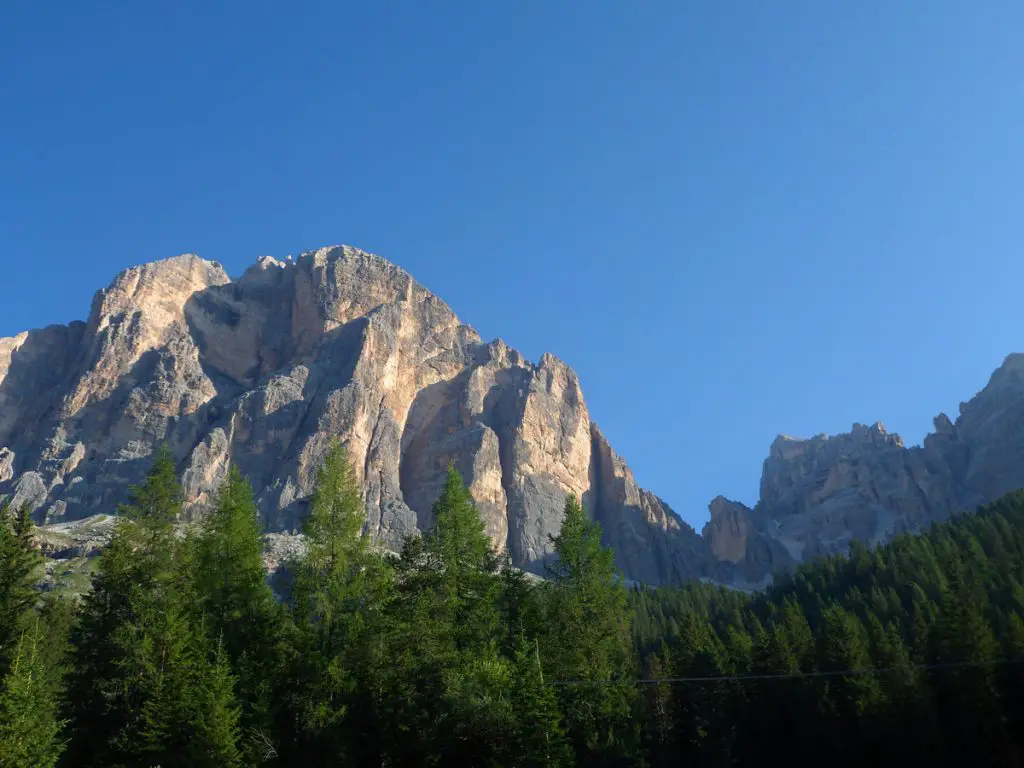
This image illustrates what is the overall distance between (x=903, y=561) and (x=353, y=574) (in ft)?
302

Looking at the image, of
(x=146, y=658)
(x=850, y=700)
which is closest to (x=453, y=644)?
(x=146, y=658)

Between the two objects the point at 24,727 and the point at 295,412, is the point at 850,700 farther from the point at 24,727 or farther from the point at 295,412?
the point at 295,412

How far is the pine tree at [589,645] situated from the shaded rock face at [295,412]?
10955cm

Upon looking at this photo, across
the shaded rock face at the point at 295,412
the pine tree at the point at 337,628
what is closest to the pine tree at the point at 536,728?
the pine tree at the point at 337,628

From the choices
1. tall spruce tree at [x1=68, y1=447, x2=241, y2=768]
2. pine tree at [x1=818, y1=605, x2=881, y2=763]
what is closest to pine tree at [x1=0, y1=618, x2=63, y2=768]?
tall spruce tree at [x1=68, y1=447, x2=241, y2=768]

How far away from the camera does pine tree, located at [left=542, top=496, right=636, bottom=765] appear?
3331cm

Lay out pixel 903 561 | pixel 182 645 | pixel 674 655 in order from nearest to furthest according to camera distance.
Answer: pixel 182 645 → pixel 674 655 → pixel 903 561

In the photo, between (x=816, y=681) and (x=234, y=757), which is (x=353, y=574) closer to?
(x=234, y=757)

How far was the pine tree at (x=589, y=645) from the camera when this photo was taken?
33.3 m

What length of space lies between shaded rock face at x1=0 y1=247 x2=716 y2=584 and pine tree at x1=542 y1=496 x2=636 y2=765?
110 m

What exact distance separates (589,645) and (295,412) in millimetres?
140509

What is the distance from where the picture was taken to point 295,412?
6570 inches

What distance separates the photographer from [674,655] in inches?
2366

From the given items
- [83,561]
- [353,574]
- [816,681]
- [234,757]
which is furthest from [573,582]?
[83,561]
